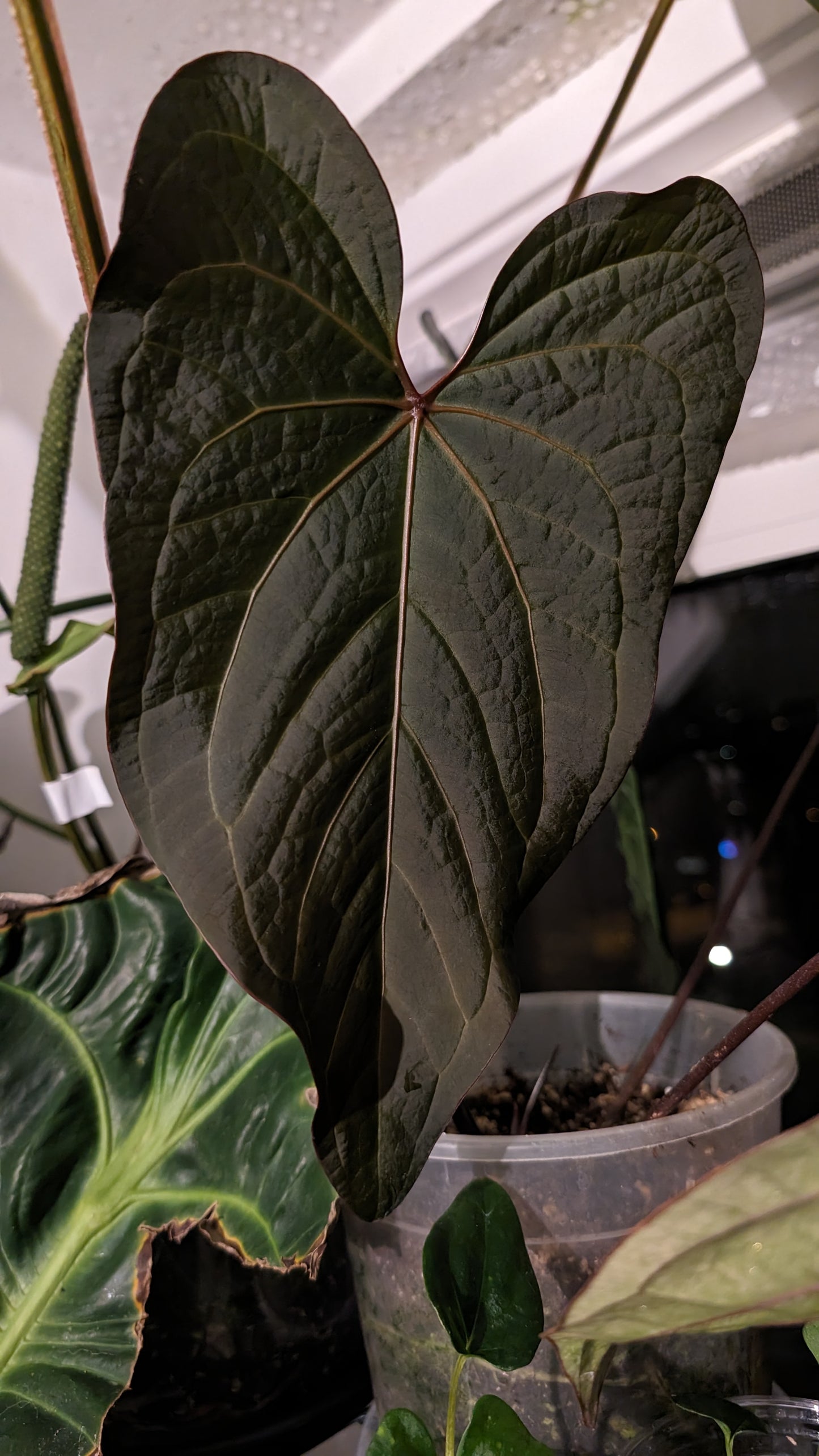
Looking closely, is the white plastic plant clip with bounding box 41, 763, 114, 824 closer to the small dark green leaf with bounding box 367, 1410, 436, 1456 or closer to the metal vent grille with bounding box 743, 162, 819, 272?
the small dark green leaf with bounding box 367, 1410, 436, 1456

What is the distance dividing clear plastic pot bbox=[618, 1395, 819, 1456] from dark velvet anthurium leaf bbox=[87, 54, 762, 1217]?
0.23 meters

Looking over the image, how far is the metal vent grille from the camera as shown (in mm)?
678

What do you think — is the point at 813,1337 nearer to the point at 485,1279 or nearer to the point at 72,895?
the point at 485,1279

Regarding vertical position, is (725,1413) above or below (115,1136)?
below

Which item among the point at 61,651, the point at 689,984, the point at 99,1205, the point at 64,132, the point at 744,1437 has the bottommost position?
the point at 744,1437

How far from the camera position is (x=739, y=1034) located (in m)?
0.40

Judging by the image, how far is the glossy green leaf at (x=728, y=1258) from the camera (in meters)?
0.23

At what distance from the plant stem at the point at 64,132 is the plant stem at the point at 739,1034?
1.51 ft

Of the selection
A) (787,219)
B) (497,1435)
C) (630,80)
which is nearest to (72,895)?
(497,1435)

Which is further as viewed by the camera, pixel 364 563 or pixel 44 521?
pixel 44 521

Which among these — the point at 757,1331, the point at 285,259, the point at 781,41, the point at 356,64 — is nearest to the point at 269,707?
the point at 285,259

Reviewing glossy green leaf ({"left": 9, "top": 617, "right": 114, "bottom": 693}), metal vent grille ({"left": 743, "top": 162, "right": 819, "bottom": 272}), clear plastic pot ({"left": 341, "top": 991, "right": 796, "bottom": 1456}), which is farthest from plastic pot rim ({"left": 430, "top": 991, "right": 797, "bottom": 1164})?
metal vent grille ({"left": 743, "top": 162, "right": 819, "bottom": 272})

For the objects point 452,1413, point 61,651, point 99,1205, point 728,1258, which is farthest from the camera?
point 61,651

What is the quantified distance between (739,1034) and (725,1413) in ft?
0.50
